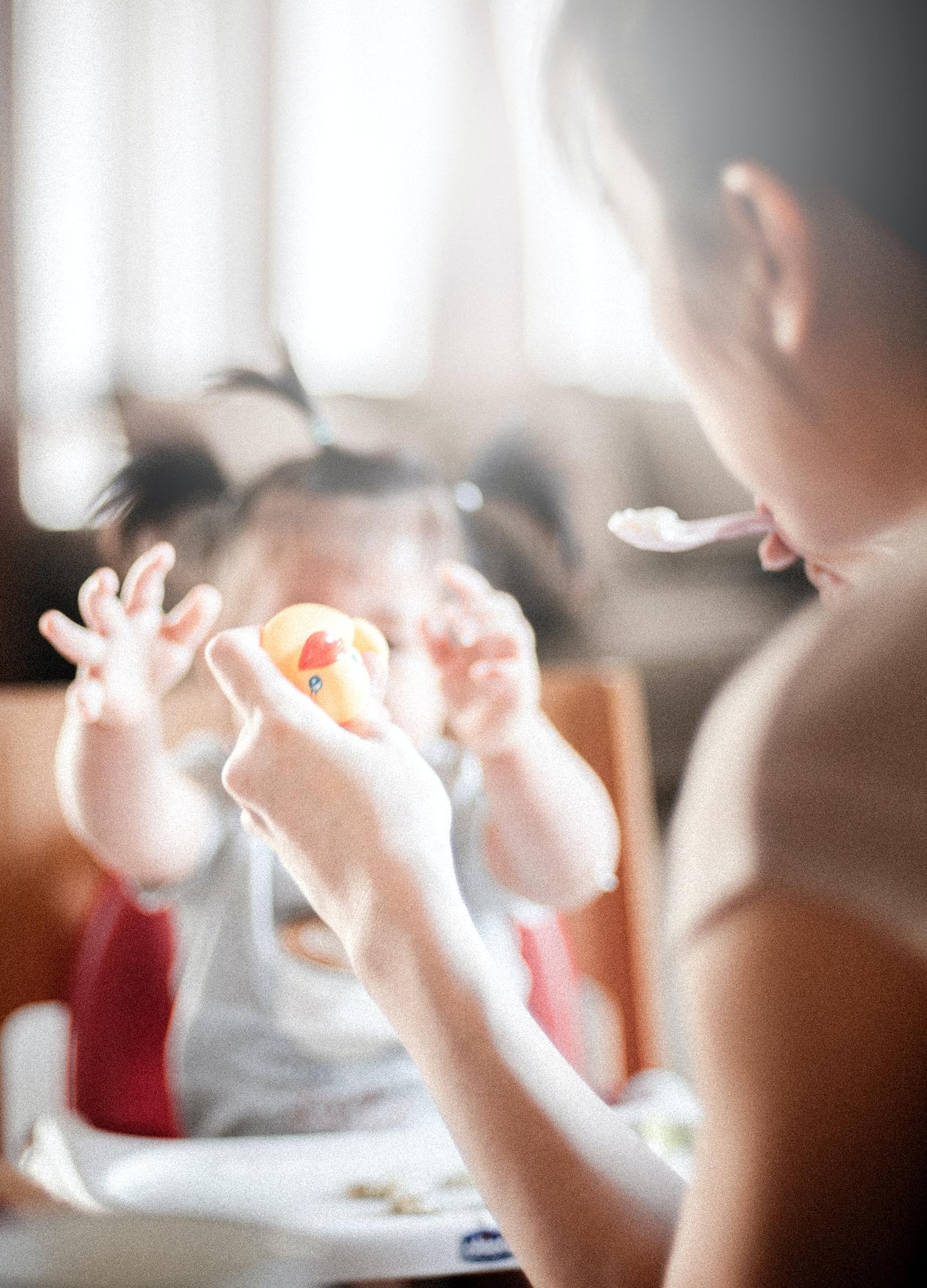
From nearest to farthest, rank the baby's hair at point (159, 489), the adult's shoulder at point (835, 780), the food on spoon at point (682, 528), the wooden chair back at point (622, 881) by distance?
the adult's shoulder at point (835, 780), the food on spoon at point (682, 528), the baby's hair at point (159, 489), the wooden chair back at point (622, 881)

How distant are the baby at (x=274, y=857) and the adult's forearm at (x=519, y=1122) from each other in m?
0.13

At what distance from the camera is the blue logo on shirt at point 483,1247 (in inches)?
12.1

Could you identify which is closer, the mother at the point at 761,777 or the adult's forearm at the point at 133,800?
the mother at the point at 761,777

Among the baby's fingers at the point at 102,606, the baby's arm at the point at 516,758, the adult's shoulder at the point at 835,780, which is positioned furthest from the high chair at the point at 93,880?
the adult's shoulder at the point at 835,780

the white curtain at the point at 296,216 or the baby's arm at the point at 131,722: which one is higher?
the white curtain at the point at 296,216

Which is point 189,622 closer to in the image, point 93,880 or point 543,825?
point 543,825

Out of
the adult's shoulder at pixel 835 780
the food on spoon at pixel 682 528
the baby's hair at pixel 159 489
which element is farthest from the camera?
the baby's hair at pixel 159 489

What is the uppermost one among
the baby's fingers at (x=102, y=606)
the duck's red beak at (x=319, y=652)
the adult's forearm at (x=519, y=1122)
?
the duck's red beak at (x=319, y=652)

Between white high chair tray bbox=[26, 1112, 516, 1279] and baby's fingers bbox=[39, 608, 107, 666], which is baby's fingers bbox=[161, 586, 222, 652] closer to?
baby's fingers bbox=[39, 608, 107, 666]

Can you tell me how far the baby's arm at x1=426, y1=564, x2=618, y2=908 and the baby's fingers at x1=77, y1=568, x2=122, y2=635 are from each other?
0.09 metres

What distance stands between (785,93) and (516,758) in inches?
8.5

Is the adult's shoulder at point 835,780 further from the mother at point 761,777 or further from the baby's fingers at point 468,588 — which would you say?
the baby's fingers at point 468,588

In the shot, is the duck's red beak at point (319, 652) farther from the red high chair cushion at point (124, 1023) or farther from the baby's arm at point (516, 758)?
the red high chair cushion at point (124, 1023)

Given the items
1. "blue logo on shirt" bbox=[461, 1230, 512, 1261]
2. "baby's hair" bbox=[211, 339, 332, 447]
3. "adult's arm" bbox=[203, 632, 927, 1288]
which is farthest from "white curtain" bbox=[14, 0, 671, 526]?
"blue logo on shirt" bbox=[461, 1230, 512, 1261]
